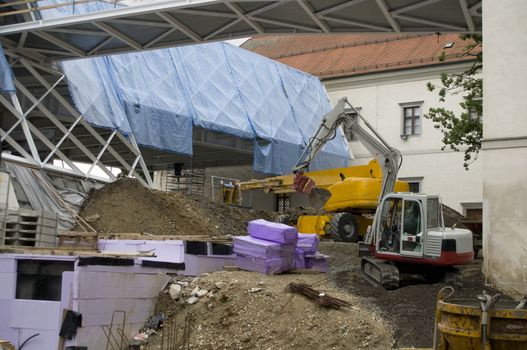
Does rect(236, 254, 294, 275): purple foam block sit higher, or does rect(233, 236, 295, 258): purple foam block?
rect(233, 236, 295, 258): purple foam block

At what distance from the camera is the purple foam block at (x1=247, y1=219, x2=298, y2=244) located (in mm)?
15289

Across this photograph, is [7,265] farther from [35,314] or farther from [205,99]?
[205,99]

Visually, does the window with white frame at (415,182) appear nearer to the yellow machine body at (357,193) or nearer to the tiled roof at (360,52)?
the tiled roof at (360,52)

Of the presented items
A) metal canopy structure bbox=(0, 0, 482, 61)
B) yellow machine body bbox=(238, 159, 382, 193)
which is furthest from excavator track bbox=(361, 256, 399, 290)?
metal canopy structure bbox=(0, 0, 482, 61)

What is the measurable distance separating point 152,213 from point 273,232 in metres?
6.51

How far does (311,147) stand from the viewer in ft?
66.4

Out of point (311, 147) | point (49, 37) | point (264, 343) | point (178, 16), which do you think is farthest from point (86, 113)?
point (264, 343)

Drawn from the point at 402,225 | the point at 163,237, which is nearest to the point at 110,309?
the point at 163,237

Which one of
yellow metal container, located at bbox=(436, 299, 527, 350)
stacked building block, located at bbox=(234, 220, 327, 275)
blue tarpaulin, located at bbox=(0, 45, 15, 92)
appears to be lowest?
yellow metal container, located at bbox=(436, 299, 527, 350)

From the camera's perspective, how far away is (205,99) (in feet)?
95.8

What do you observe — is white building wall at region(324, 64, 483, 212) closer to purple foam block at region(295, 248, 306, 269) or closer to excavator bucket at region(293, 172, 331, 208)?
excavator bucket at region(293, 172, 331, 208)

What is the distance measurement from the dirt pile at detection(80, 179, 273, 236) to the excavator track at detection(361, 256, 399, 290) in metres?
5.88

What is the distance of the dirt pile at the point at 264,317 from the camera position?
1168cm

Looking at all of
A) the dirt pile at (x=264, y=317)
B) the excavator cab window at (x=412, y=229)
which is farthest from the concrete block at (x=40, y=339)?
the excavator cab window at (x=412, y=229)
